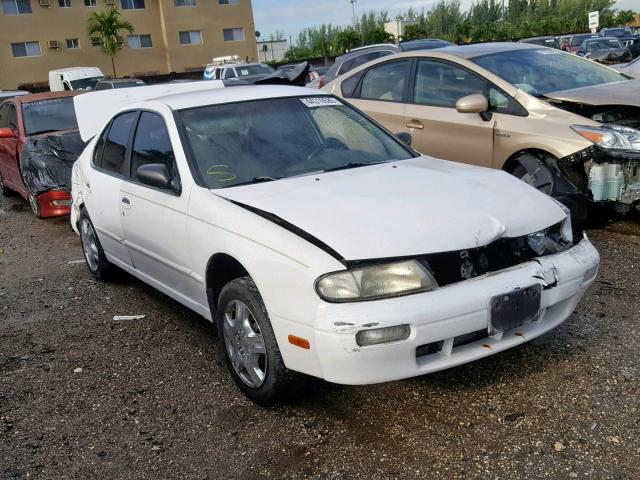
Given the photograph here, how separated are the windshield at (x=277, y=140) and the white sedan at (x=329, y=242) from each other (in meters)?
0.01

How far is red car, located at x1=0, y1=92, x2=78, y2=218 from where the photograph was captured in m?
7.95

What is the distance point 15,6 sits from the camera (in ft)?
133

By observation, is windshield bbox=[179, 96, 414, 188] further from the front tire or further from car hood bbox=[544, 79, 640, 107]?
car hood bbox=[544, 79, 640, 107]

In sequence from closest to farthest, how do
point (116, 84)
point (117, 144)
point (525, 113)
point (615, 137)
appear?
point (117, 144), point (615, 137), point (525, 113), point (116, 84)

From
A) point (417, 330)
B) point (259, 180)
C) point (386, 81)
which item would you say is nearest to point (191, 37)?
point (386, 81)

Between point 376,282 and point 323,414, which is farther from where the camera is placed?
point 323,414

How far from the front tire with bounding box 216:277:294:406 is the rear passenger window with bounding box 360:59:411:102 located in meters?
3.94

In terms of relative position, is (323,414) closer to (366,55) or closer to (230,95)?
(230,95)

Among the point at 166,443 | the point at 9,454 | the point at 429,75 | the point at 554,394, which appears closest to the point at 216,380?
the point at 166,443

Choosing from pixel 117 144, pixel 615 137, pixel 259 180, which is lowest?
pixel 615 137

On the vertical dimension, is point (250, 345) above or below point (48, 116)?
below


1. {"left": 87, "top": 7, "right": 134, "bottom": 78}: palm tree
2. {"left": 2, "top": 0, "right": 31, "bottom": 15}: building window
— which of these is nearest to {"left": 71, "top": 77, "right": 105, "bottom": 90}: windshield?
{"left": 87, "top": 7, "right": 134, "bottom": 78}: palm tree

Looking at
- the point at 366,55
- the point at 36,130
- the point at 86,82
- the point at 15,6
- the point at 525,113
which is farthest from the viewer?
the point at 15,6

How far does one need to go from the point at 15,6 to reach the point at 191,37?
11451 mm
